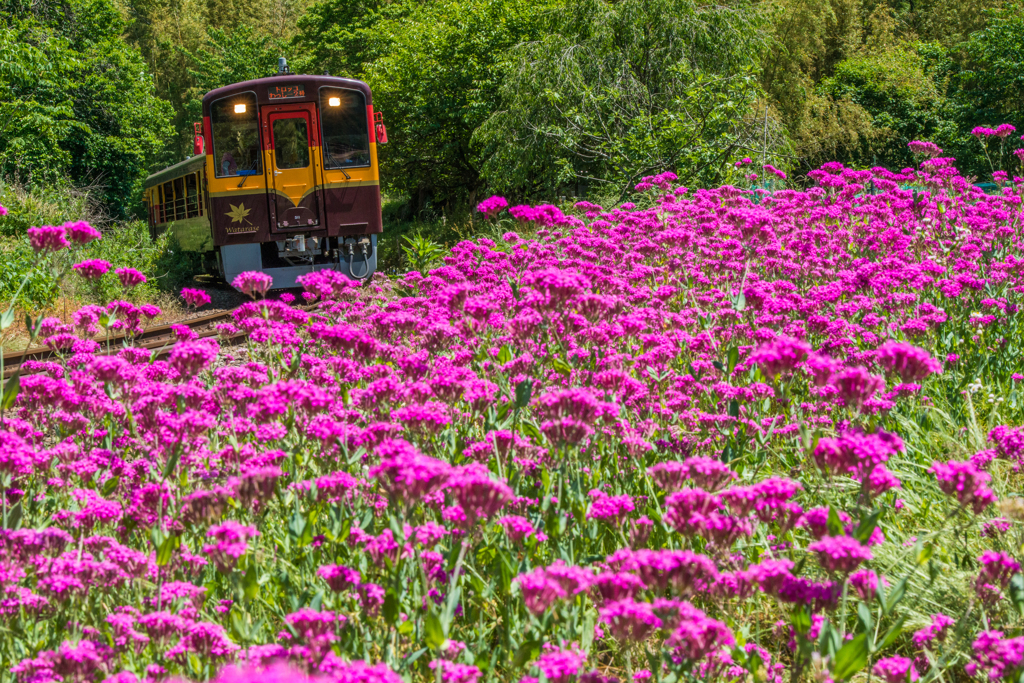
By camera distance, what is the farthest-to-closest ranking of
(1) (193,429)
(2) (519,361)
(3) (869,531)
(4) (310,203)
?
(4) (310,203)
(2) (519,361)
(1) (193,429)
(3) (869,531)

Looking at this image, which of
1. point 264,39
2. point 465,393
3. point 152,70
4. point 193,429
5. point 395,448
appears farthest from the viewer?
point 152,70

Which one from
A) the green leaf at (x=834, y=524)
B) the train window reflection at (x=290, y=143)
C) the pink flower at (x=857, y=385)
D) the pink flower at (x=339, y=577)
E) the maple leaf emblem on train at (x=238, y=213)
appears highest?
the train window reflection at (x=290, y=143)

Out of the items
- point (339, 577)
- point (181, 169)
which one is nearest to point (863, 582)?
point (339, 577)

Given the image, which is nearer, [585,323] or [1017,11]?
[585,323]

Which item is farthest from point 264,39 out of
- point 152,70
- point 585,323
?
point 585,323

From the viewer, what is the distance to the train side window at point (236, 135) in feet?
42.4

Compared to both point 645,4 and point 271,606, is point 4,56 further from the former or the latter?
point 271,606

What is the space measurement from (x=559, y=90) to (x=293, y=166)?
544 centimetres

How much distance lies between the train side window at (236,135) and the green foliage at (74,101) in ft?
40.3

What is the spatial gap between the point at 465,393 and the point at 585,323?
0.89m

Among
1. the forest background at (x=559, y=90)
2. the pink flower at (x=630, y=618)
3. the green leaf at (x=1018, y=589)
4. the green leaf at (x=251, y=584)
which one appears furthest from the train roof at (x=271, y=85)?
the green leaf at (x=1018, y=589)

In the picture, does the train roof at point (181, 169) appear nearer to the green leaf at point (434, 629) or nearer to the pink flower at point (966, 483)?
the green leaf at point (434, 629)

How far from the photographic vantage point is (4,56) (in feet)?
71.9

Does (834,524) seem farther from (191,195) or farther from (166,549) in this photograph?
(191,195)
